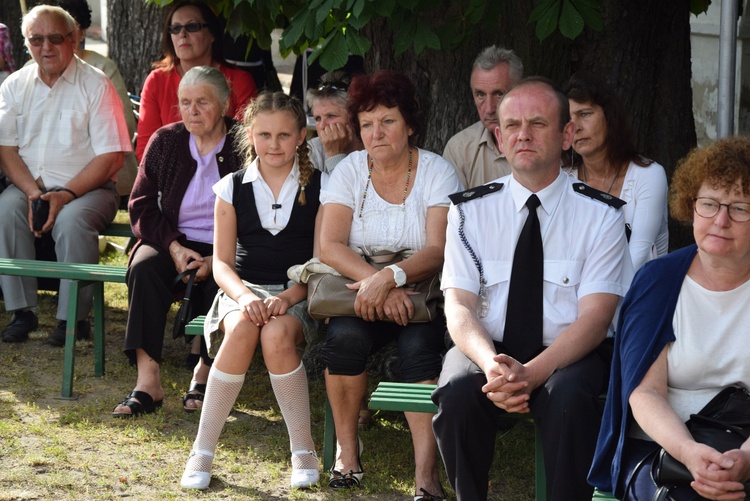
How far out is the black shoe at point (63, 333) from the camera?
6311 millimetres

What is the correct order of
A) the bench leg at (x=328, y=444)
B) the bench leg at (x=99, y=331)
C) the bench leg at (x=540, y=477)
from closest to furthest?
the bench leg at (x=540, y=477)
the bench leg at (x=328, y=444)
the bench leg at (x=99, y=331)

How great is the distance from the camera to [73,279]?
5.66m

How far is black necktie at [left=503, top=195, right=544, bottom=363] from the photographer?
390 cm

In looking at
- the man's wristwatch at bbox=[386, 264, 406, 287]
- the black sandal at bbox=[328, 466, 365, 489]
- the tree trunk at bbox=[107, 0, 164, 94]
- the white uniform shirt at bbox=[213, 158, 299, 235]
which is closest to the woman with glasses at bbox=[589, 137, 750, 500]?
the man's wristwatch at bbox=[386, 264, 406, 287]

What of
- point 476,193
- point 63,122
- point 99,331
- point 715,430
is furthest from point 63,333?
point 715,430

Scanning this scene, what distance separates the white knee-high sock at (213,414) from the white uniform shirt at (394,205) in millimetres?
813

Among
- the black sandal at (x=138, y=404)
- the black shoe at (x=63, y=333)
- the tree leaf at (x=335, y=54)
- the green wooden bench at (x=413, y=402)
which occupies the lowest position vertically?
the black sandal at (x=138, y=404)

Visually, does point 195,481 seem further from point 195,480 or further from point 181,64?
point 181,64

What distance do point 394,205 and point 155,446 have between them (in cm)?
156

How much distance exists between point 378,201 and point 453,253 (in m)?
0.75

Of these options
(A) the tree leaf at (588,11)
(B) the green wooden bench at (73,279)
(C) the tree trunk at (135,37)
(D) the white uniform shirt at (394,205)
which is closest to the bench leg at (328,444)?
(D) the white uniform shirt at (394,205)

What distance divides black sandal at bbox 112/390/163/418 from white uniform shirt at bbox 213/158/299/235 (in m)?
1.08

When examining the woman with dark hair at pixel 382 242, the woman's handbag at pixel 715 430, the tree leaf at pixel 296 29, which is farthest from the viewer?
the tree leaf at pixel 296 29

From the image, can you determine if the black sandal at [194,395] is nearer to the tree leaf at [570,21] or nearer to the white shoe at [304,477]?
the white shoe at [304,477]
